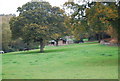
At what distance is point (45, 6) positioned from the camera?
29.2m

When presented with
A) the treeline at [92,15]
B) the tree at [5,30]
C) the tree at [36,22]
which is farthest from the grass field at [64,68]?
the tree at [5,30]

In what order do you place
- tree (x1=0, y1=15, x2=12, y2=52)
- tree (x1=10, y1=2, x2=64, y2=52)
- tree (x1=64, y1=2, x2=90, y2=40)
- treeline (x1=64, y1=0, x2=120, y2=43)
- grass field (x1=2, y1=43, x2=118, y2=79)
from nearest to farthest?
grass field (x1=2, y1=43, x2=118, y2=79)
treeline (x1=64, y1=0, x2=120, y2=43)
tree (x1=64, y1=2, x2=90, y2=40)
tree (x1=10, y1=2, x2=64, y2=52)
tree (x1=0, y1=15, x2=12, y2=52)

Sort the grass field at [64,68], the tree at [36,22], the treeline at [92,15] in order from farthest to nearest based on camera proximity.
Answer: the tree at [36,22]
the treeline at [92,15]
the grass field at [64,68]

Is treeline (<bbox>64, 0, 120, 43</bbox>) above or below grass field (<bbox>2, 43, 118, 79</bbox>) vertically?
above

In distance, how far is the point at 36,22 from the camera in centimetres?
2778

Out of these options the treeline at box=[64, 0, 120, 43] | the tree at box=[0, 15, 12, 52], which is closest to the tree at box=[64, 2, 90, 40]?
the treeline at box=[64, 0, 120, 43]

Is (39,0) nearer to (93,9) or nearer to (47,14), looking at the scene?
(47,14)

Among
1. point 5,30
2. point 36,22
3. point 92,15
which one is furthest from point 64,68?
point 5,30

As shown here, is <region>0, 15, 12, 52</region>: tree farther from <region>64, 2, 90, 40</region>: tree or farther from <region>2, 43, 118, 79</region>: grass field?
<region>64, 2, 90, 40</region>: tree

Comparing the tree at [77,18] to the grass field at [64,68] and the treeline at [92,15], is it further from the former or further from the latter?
the grass field at [64,68]

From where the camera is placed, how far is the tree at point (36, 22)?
26.8 meters

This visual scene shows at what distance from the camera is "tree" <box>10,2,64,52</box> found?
88.0 ft

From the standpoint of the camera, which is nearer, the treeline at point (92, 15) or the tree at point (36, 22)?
the treeline at point (92, 15)

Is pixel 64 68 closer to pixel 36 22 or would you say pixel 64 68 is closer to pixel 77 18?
pixel 77 18
